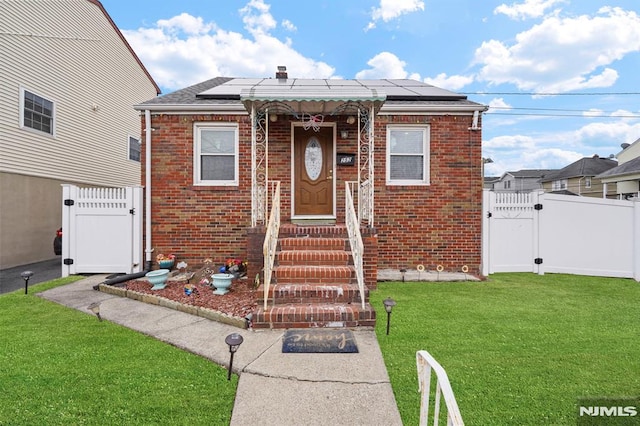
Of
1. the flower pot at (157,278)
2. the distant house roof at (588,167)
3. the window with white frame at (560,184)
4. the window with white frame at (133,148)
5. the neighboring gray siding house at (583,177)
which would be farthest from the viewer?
the window with white frame at (560,184)

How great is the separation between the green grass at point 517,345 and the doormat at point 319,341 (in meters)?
0.41

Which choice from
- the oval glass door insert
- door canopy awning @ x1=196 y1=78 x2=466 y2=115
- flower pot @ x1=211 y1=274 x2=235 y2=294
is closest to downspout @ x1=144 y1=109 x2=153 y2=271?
door canopy awning @ x1=196 y1=78 x2=466 y2=115

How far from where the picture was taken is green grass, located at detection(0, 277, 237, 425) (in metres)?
2.24

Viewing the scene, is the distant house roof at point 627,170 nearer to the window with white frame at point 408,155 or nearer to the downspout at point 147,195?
the window with white frame at point 408,155

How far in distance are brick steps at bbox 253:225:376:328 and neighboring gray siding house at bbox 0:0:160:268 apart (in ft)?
26.3

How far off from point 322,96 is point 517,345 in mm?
4488

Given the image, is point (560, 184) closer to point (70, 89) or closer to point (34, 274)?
point (70, 89)

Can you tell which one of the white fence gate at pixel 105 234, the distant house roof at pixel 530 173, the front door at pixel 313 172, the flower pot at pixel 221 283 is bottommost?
the flower pot at pixel 221 283

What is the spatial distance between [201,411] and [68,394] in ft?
3.98

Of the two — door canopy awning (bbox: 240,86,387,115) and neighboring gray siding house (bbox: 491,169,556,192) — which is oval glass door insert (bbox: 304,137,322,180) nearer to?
door canopy awning (bbox: 240,86,387,115)

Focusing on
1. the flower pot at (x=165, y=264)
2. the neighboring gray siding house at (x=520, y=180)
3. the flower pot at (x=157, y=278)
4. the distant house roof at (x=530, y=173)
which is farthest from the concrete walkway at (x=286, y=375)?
the distant house roof at (x=530, y=173)

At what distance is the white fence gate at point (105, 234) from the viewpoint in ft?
20.7

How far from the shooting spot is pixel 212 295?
4.97 meters

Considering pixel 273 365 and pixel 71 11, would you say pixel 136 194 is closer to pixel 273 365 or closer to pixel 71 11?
pixel 273 365
